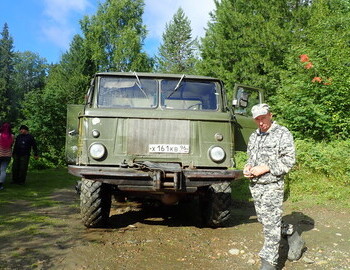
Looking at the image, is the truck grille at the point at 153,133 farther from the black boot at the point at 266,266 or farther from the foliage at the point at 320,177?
the foliage at the point at 320,177

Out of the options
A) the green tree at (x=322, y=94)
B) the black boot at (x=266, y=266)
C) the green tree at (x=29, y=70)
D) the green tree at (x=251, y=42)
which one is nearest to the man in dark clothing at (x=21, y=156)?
the green tree at (x=322, y=94)

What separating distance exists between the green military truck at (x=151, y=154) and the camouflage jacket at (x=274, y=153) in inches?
46.0

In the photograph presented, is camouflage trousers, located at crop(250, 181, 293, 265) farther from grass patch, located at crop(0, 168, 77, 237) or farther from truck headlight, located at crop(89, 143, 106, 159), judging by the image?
grass patch, located at crop(0, 168, 77, 237)

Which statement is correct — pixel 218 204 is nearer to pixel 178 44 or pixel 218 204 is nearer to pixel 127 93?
pixel 127 93

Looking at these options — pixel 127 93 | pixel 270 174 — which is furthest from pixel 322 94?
pixel 270 174

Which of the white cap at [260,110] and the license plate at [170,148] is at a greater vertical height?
the white cap at [260,110]

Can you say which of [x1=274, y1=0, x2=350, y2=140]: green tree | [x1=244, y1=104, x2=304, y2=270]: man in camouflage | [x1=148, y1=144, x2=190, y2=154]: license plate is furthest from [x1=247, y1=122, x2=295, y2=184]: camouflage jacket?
[x1=274, y1=0, x2=350, y2=140]: green tree

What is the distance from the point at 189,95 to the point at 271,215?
2.74 meters

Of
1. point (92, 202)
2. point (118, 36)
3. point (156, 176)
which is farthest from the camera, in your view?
point (118, 36)

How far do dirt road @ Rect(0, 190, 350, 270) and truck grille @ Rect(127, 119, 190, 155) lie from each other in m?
1.20

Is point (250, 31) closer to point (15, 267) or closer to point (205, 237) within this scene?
point (205, 237)

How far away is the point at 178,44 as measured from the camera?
41.6m

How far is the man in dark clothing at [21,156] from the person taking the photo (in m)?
9.44

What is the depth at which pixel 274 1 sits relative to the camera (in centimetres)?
1992
